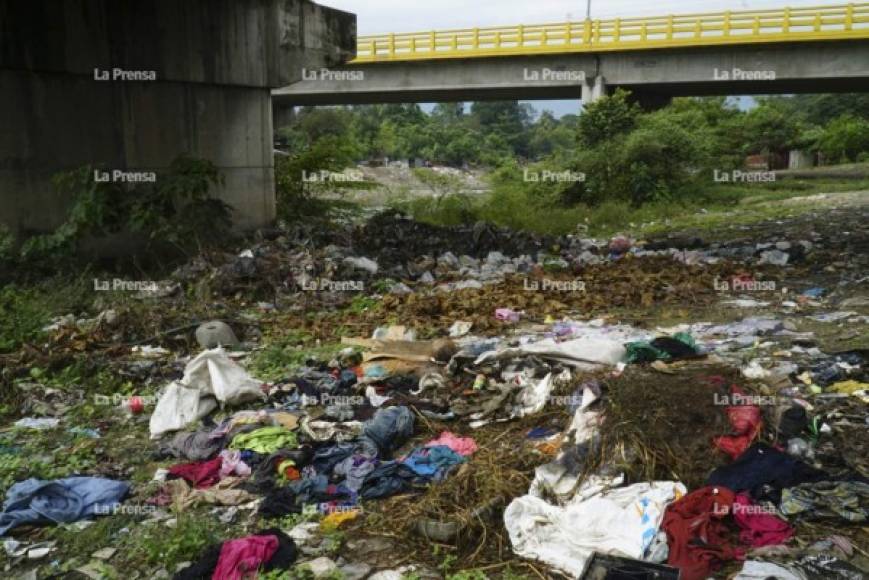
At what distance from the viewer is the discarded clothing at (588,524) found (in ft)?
12.3

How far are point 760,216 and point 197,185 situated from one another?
478 inches

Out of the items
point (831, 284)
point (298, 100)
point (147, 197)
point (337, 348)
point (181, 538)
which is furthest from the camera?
point (298, 100)

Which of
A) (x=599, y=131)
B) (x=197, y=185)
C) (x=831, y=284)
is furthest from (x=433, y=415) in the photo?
(x=599, y=131)

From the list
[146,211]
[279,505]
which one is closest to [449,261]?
[146,211]

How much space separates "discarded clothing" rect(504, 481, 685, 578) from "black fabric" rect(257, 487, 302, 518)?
4.10 ft

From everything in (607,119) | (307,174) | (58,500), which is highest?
(607,119)

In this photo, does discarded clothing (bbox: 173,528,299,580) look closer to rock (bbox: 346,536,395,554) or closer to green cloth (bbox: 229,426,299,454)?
rock (bbox: 346,536,395,554)

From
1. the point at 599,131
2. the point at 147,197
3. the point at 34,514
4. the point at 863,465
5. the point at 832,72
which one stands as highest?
the point at 832,72

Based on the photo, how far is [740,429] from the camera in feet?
15.0

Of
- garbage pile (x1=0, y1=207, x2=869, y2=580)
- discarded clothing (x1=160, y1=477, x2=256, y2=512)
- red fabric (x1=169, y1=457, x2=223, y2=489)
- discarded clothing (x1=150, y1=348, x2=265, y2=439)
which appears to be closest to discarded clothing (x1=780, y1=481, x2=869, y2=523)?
garbage pile (x1=0, y1=207, x2=869, y2=580)

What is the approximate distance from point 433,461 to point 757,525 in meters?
1.88

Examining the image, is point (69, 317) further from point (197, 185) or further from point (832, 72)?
point (832, 72)

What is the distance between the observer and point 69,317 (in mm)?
8945

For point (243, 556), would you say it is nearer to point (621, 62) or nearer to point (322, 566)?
point (322, 566)
